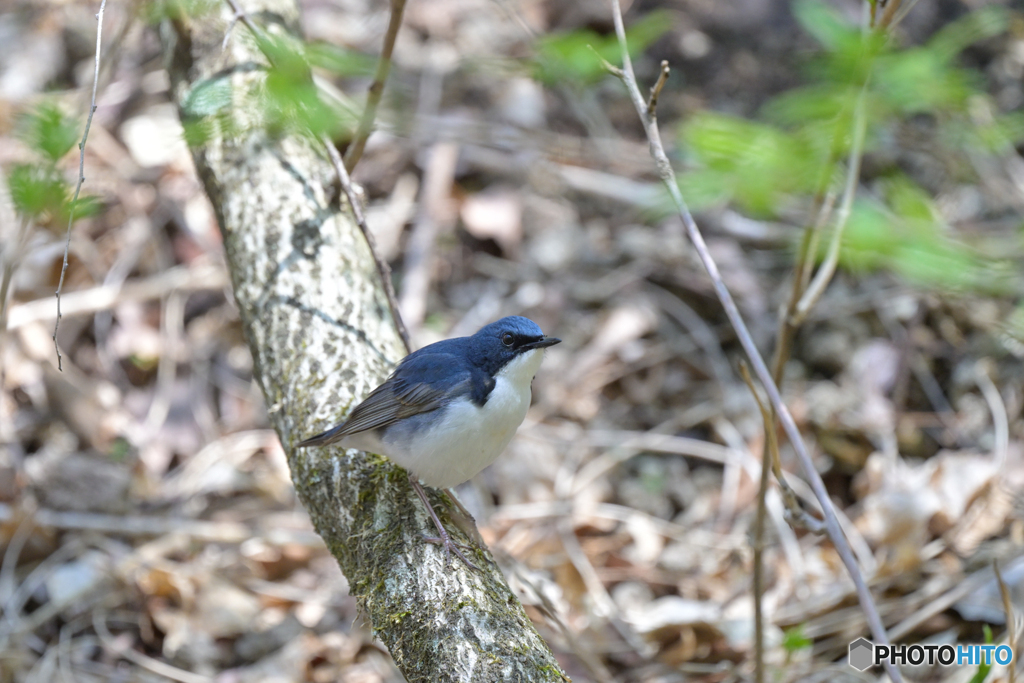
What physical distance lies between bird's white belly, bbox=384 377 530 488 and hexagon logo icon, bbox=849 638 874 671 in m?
2.09

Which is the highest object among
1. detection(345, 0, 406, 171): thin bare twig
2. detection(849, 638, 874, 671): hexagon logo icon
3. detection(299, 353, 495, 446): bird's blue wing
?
detection(345, 0, 406, 171): thin bare twig

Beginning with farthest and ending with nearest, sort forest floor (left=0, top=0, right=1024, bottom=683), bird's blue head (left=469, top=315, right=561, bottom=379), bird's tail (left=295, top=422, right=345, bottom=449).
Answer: forest floor (left=0, top=0, right=1024, bottom=683) < bird's blue head (left=469, top=315, right=561, bottom=379) < bird's tail (left=295, top=422, right=345, bottom=449)

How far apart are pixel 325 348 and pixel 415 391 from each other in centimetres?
52

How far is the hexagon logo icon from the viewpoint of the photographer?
371cm

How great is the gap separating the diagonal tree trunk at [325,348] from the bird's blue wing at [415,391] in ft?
0.79

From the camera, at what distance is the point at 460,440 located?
2924mm

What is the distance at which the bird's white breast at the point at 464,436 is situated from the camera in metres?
2.87

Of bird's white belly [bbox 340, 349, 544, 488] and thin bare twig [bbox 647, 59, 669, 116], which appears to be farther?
bird's white belly [bbox 340, 349, 544, 488]

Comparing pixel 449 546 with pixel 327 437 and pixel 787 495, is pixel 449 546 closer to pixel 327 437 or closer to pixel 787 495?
pixel 327 437

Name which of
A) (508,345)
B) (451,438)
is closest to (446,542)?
(451,438)

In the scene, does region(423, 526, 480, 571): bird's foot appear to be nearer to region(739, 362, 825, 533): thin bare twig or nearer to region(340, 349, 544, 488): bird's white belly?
region(340, 349, 544, 488): bird's white belly

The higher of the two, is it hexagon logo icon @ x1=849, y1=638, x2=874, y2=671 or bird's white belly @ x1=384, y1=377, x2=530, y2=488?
bird's white belly @ x1=384, y1=377, x2=530, y2=488

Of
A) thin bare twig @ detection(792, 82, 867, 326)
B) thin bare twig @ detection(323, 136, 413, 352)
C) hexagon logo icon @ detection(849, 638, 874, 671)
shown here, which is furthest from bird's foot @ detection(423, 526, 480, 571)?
hexagon logo icon @ detection(849, 638, 874, 671)

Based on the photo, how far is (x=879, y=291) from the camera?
5695mm
